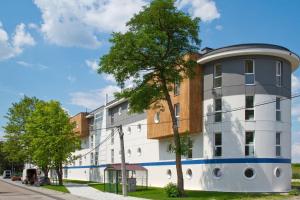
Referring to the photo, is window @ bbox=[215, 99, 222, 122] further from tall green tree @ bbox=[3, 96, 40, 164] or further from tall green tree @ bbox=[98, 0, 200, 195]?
tall green tree @ bbox=[3, 96, 40, 164]

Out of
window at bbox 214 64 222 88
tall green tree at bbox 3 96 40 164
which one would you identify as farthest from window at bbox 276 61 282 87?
tall green tree at bbox 3 96 40 164

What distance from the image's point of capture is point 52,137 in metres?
53.5

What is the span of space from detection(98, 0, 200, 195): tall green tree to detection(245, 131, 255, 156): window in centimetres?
536

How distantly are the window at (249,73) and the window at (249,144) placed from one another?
3.65m

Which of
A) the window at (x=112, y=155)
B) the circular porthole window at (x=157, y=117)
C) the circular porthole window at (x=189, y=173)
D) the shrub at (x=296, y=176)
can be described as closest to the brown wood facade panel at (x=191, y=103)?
the circular porthole window at (x=189, y=173)

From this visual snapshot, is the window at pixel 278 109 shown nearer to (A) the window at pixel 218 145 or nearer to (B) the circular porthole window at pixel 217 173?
(A) the window at pixel 218 145

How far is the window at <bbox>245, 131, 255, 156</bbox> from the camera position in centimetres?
3369

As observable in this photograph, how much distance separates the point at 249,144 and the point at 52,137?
1050 inches

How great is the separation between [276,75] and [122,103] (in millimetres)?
24053

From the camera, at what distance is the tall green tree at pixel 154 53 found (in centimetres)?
3100

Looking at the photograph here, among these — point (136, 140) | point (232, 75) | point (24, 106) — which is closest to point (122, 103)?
point (136, 140)

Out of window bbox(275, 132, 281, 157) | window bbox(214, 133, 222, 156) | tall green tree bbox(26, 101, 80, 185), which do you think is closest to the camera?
window bbox(275, 132, 281, 157)

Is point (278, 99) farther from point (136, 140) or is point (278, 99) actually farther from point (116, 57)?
point (136, 140)

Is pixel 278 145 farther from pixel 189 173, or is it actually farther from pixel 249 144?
pixel 189 173
